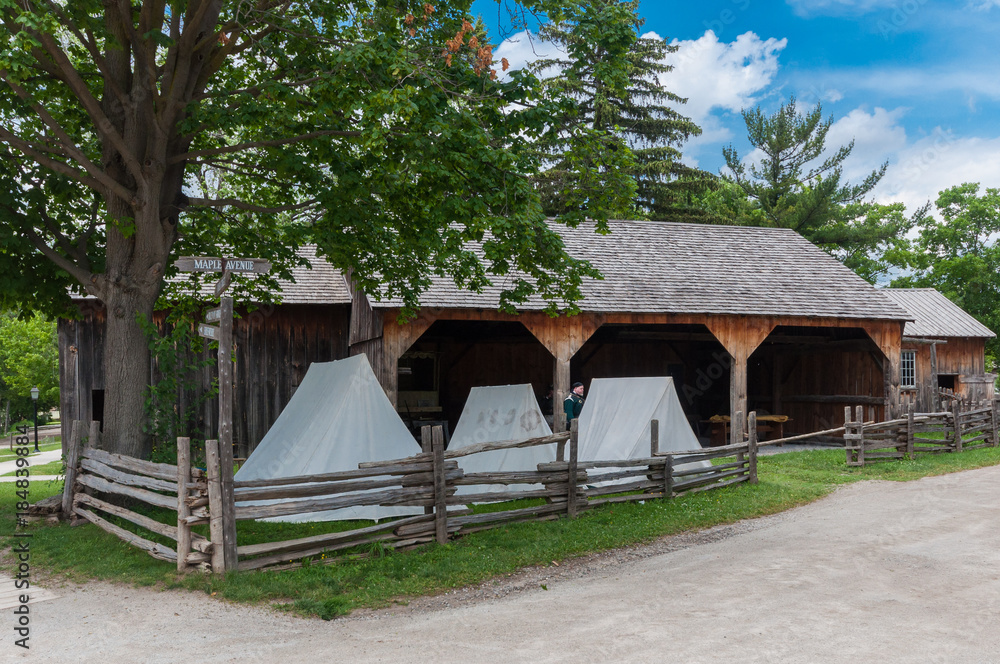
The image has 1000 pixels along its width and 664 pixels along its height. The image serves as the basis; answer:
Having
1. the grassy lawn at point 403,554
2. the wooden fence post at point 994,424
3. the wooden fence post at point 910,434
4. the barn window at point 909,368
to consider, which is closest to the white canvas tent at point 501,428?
the grassy lawn at point 403,554

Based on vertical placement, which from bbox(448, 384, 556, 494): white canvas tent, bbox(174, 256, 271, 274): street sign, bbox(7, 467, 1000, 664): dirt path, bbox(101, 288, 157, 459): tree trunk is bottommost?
bbox(7, 467, 1000, 664): dirt path

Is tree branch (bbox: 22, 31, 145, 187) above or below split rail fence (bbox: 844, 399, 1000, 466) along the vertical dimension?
above

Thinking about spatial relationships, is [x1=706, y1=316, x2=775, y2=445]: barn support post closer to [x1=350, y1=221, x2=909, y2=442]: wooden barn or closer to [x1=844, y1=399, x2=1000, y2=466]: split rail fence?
[x1=350, y1=221, x2=909, y2=442]: wooden barn

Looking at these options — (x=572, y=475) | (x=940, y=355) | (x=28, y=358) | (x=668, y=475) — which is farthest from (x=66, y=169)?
(x=28, y=358)

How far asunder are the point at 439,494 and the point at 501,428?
10.8ft

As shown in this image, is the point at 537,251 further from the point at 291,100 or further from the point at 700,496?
the point at 700,496

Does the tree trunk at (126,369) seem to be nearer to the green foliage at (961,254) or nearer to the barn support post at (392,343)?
the barn support post at (392,343)

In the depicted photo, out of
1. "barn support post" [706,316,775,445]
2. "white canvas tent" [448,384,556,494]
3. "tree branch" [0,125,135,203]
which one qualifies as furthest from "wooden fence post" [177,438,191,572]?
"barn support post" [706,316,775,445]

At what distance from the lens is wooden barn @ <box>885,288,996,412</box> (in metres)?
23.5

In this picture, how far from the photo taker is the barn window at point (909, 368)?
23781 mm

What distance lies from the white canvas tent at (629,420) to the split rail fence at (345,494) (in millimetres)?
300

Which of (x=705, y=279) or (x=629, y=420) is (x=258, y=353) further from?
(x=705, y=279)

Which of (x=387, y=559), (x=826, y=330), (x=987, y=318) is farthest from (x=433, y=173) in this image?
(x=987, y=318)

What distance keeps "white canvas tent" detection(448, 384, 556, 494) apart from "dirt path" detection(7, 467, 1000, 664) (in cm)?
277
